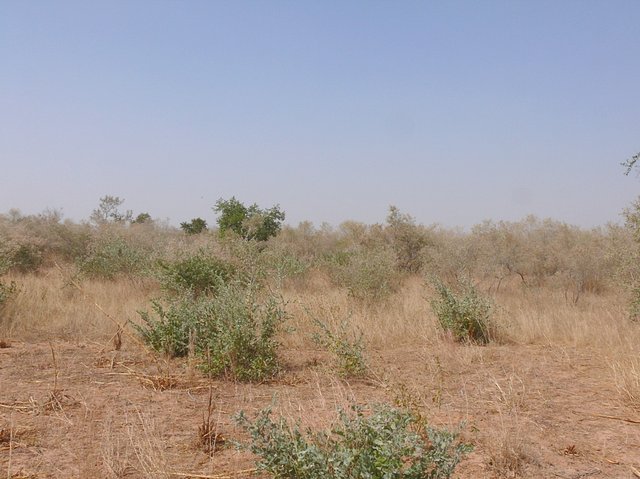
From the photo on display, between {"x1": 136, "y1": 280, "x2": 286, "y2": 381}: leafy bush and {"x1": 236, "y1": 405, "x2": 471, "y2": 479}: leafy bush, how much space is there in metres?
2.79

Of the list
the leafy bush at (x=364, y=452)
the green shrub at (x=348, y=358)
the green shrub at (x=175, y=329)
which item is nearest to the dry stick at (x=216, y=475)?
the leafy bush at (x=364, y=452)

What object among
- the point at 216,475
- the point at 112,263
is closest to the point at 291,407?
the point at 216,475

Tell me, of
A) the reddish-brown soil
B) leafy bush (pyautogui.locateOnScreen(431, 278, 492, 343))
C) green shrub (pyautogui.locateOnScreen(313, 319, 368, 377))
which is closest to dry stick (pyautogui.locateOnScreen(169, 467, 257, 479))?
the reddish-brown soil

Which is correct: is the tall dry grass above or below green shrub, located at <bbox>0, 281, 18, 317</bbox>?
below

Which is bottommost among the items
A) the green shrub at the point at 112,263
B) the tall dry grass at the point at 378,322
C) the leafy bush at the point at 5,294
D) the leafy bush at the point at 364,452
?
the tall dry grass at the point at 378,322

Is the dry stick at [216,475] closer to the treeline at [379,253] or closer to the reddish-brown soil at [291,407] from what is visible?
the reddish-brown soil at [291,407]

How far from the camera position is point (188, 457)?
3.74m

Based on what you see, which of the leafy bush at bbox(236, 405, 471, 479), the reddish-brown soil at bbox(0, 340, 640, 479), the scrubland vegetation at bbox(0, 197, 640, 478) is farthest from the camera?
the reddish-brown soil at bbox(0, 340, 640, 479)

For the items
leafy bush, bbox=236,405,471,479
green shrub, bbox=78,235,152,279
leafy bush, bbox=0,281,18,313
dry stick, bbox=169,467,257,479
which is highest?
green shrub, bbox=78,235,152,279

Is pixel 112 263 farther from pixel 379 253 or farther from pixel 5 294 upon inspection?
pixel 379 253

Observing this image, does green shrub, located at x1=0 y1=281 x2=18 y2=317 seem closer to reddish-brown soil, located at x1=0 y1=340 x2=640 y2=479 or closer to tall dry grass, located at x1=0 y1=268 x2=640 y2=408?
tall dry grass, located at x1=0 y1=268 x2=640 y2=408

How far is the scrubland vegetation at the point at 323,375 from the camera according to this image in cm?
330

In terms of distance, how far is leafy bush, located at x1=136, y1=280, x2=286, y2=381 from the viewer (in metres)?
5.79

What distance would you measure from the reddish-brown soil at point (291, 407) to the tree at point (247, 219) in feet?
43.8
